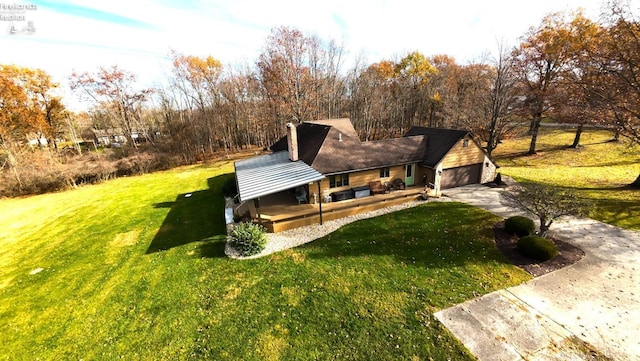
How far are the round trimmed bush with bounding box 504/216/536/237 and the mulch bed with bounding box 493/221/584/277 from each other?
33 centimetres

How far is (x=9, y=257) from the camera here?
14500 mm

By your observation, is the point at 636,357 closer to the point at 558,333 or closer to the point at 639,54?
the point at 558,333

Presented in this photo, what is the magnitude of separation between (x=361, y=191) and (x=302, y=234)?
6.02m

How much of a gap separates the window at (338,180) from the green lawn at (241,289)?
156 inches

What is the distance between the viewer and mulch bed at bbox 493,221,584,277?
33.9 ft

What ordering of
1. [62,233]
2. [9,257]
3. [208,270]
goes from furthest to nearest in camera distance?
[62,233], [9,257], [208,270]

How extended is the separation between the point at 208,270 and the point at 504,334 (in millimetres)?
11802

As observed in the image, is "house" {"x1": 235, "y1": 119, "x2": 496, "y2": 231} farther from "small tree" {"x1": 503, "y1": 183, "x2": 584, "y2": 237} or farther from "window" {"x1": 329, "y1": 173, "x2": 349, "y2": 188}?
"small tree" {"x1": 503, "y1": 183, "x2": 584, "y2": 237}

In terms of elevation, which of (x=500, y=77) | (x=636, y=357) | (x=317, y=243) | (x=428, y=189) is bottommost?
(x=636, y=357)

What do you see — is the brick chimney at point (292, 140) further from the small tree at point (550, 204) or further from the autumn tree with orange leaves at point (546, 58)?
the autumn tree with orange leaves at point (546, 58)

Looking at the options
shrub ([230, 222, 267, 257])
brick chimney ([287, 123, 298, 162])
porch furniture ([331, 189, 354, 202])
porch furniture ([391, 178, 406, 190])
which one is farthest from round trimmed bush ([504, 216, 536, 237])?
brick chimney ([287, 123, 298, 162])

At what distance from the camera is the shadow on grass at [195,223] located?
46.5ft

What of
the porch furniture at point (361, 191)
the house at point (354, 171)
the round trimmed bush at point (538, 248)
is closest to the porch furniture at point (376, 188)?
the house at point (354, 171)

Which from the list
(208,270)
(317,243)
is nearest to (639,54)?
(317,243)
